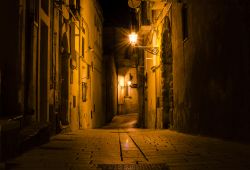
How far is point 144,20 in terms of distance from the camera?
1875 cm

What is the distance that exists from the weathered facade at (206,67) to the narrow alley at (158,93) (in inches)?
0.9

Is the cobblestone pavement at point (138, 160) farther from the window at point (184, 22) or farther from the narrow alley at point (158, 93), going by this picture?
the window at point (184, 22)

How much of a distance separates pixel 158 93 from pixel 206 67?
7727 mm

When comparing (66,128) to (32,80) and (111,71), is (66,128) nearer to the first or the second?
(32,80)

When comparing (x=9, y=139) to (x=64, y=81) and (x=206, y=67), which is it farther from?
(x=64, y=81)

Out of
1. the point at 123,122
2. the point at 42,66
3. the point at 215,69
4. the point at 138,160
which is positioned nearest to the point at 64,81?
the point at 42,66

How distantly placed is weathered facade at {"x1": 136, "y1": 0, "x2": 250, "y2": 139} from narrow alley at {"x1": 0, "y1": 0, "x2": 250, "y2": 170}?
2cm

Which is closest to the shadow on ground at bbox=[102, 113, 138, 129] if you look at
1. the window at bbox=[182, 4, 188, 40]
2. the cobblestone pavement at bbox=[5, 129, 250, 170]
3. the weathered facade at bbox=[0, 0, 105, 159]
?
the weathered facade at bbox=[0, 0, 105, 159]

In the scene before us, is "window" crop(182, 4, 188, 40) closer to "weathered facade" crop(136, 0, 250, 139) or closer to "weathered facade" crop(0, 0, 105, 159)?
"weathered facade" crop(136, 0, 250, 139)

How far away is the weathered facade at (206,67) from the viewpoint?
7141 millimetres

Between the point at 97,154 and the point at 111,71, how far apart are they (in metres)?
27.8

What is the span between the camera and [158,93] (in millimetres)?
16844

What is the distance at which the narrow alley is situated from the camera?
5363mm

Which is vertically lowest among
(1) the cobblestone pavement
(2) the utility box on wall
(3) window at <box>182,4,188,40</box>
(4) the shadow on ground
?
(4) the shadow on ground
